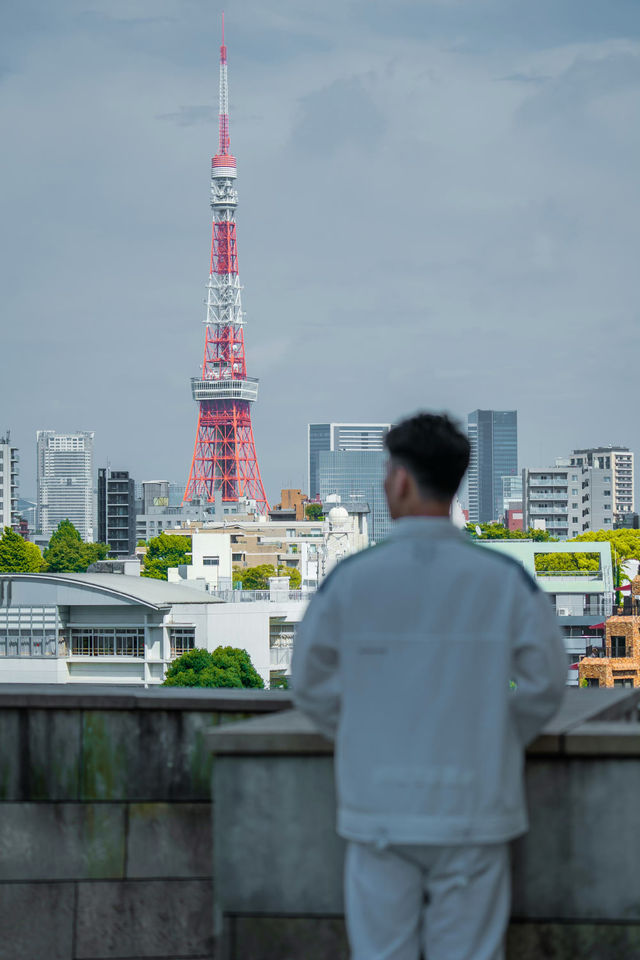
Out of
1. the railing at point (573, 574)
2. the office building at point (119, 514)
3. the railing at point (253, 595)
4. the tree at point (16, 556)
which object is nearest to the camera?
the railing at point (253, 595)

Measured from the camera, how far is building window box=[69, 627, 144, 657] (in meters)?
63.1

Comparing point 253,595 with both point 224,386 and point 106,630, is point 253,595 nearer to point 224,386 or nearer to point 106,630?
point 106,630

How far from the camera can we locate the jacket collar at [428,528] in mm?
3146

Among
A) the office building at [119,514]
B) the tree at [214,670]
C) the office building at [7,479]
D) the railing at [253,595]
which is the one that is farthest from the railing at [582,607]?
the office building at [119,514]

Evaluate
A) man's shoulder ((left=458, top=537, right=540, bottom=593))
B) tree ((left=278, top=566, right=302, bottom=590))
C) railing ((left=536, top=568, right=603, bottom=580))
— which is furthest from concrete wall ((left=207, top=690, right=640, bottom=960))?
tree ((left=278, top=566, right=302, bottom=590))

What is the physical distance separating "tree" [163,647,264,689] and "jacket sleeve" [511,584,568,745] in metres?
53.4

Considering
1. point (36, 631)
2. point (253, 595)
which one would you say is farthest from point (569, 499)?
point (36, 631)

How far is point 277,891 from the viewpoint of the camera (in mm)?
3629

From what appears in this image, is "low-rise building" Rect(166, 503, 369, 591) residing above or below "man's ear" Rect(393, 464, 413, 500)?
above

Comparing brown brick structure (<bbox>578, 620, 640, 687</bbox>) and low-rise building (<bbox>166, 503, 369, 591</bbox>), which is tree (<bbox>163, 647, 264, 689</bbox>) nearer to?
brown brick structure (<bbox>578, 620, 640, 687</bbox>)

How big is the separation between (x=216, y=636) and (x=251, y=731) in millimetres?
61093

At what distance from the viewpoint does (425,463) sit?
321 centimetres

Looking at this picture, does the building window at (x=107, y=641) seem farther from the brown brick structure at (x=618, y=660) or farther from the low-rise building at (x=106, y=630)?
the brown brick structure at (x=618, y=660)

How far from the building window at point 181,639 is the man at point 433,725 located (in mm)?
60951
